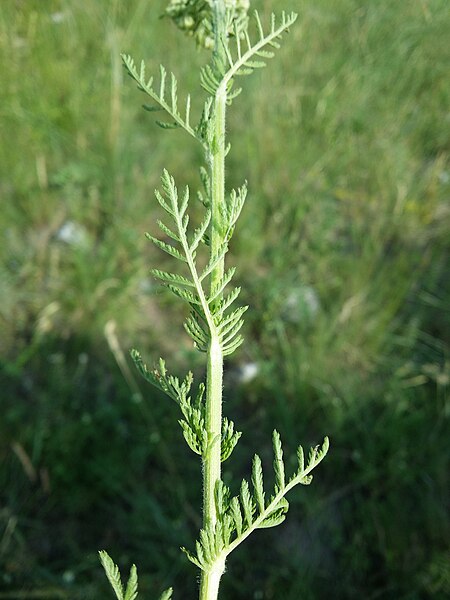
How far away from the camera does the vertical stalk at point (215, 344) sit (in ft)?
2.46

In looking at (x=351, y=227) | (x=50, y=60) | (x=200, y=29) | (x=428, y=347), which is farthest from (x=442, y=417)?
(x=50, y=60)

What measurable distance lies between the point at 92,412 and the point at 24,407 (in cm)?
26

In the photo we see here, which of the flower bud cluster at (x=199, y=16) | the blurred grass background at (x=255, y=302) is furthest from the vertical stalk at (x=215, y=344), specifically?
the blurred grass background at (x=255, y=302)

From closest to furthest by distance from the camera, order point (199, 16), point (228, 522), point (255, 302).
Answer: point (228, 522)
point (199, 16)
point (255, 302)

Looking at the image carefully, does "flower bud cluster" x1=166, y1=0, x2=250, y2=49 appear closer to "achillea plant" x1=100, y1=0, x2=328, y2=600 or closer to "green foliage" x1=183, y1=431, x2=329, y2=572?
"achillea plant" x1=100, y1=0, x2=328, y2=600

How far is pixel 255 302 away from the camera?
2555mm

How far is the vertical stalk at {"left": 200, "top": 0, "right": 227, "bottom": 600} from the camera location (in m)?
0.75

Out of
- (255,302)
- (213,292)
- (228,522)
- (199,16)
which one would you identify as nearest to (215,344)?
(213,292)

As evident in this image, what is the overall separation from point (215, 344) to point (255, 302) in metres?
1.77

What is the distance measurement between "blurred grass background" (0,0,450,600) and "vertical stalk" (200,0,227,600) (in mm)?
1139

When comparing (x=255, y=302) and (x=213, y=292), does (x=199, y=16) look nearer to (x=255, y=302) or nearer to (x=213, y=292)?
(x=213, y=292)

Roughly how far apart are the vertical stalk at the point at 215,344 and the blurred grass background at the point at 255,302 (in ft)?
3.74

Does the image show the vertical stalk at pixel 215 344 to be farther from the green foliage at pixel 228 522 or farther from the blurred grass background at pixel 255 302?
the blurred grass background at pixel 255 302

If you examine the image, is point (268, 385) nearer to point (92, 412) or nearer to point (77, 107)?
point (92, 412)
